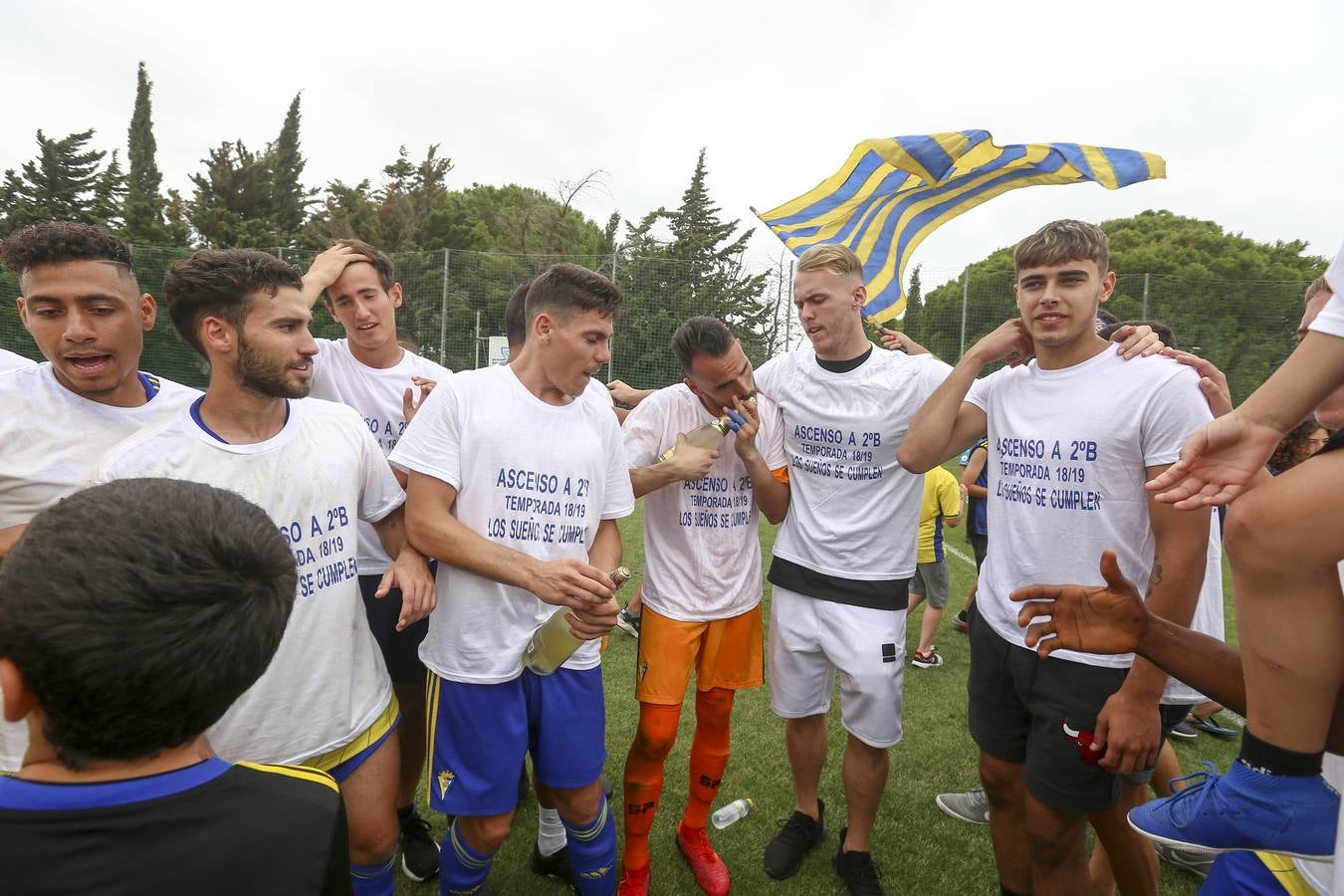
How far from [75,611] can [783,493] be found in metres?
2.57

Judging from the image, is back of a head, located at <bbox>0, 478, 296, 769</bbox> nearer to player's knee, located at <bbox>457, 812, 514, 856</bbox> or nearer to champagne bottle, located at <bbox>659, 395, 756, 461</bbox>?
player's knee, located at <bbox>457, 812, 514, 856</bbox>

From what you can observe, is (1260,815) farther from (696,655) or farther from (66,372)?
(66,372)

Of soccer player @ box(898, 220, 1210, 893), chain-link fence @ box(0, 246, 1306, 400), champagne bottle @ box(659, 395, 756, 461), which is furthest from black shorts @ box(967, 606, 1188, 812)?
chain-link fence @ box(0, 246, 1306, 400)

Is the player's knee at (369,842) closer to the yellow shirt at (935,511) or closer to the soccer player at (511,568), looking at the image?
the soccer player at (511,568)

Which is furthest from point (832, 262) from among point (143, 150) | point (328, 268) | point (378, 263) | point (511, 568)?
point (143, 150)

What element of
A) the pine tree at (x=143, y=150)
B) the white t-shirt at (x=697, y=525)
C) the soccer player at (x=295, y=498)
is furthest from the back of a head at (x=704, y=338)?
A: the pine tree at (x=143, y=150)

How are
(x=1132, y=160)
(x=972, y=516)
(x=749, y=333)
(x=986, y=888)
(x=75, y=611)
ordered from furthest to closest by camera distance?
(x=749, y=333) < (x=972, y=516) < (x=1132, y=160) < (x=986, y=888) < (x=75, y=611)

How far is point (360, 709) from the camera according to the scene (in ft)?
6.84

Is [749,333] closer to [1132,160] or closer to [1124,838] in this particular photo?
[1132,160]

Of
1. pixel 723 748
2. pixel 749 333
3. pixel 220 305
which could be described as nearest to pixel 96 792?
pixel 220 305

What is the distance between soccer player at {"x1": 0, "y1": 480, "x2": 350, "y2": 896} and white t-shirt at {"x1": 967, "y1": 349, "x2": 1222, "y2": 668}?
2.29m

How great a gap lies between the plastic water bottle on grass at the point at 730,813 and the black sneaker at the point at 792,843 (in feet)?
0.71

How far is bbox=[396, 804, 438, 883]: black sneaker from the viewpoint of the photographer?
9.62 ft

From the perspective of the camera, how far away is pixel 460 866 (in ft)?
7.78
